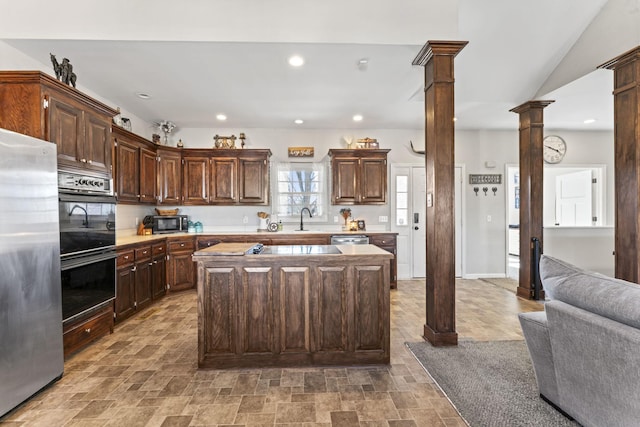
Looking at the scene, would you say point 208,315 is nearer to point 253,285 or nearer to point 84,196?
point 253,285

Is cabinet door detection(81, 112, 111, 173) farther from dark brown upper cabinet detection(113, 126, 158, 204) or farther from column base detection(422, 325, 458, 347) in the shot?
column base detection(422, 325, 458, 347)

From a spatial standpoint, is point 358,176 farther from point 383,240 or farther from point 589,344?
point 589,344

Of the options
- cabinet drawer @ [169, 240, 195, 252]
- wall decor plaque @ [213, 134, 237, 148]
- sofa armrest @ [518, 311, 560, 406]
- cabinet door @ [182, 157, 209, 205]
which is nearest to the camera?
sofa armrest @ [518, 311, 560, 406]

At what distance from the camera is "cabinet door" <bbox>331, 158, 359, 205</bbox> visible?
5496 mm

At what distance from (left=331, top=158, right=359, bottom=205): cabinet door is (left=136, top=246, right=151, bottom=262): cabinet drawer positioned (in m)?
2.96

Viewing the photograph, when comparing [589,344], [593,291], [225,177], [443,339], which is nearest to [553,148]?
[443,339]

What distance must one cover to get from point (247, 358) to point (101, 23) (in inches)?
123

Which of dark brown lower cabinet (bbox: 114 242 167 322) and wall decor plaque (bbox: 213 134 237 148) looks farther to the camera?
wall decor plaque (bbox: 213 134 237 148)

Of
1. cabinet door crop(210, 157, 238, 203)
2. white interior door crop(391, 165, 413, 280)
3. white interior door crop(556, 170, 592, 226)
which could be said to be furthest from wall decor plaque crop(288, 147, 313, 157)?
white interior door crop(556, 170, 592, 226)

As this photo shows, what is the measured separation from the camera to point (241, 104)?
4.53 m

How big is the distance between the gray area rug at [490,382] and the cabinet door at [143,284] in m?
3.28

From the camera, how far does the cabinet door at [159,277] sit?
4.34m

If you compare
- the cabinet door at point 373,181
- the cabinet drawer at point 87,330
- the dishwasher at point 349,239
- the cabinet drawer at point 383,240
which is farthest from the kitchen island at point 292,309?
the cabinet door at point 373,181

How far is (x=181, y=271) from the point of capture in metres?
4.87
